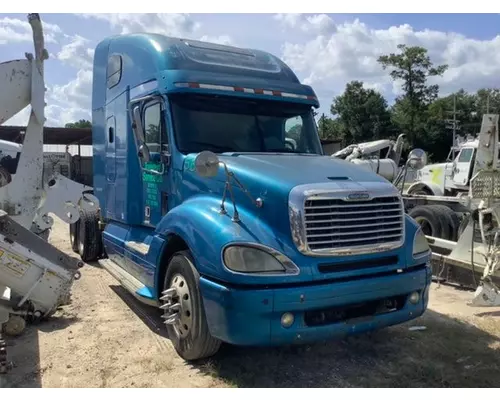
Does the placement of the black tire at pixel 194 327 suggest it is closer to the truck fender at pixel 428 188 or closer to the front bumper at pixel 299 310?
the front bumper at pixel 299 310

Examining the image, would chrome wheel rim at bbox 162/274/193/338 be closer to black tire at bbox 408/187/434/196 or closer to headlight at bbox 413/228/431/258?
headlight at bbox 413/228/431/258

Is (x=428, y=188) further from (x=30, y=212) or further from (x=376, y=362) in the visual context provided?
(x=30, y=212)

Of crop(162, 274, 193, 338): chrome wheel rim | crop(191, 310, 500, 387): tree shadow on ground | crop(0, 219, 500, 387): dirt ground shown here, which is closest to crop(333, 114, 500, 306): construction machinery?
crop(0, 219, 500, 387): dirt ground

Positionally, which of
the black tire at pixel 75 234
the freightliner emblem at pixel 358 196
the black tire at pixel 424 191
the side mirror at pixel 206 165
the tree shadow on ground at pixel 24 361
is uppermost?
the side mirror at pixel 206 165

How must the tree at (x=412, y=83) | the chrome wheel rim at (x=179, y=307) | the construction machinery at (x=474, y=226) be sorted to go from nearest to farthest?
1. the chrome wheel rim at (x=179, y=307)
2. the construction machinery at (x=474, y=226)
3. the tree at (x=412, y=83)

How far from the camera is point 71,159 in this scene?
2828cm

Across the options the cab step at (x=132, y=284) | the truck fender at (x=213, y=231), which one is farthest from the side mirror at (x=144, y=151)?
the cab step at (x=132, y=284)

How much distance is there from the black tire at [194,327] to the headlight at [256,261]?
463 mm

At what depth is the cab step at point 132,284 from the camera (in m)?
5.07

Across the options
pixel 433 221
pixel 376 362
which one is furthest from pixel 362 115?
pixel 376 362

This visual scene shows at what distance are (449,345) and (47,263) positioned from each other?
4127mm

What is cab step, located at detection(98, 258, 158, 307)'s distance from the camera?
5.07 meters

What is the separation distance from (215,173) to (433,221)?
611 centimetres

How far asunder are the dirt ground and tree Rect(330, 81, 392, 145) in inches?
1934
